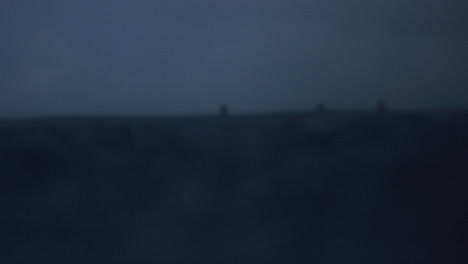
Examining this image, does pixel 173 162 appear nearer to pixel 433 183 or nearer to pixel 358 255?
pixel 358 255

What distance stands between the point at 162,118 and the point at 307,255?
0.94 metres

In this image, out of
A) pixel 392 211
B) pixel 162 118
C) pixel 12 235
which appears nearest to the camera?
pixel 12 235

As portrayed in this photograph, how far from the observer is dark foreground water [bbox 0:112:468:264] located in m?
2.67

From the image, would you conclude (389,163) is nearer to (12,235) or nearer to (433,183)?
(433,183)

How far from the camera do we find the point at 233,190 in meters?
2.87

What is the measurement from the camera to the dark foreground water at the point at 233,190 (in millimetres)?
2670

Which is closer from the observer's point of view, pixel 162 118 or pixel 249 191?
pixel 249 191

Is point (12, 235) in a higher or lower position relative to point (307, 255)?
higher

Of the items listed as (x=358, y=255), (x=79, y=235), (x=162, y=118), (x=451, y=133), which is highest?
(x=162, y=118)

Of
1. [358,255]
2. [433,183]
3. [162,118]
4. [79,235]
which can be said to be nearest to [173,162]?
[162,118]

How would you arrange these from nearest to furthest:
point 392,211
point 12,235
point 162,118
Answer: point 12,235 → point 392,211 → point 162,118

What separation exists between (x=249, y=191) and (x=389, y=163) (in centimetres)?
67

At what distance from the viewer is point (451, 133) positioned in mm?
3121

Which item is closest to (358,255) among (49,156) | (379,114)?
(379,114)
